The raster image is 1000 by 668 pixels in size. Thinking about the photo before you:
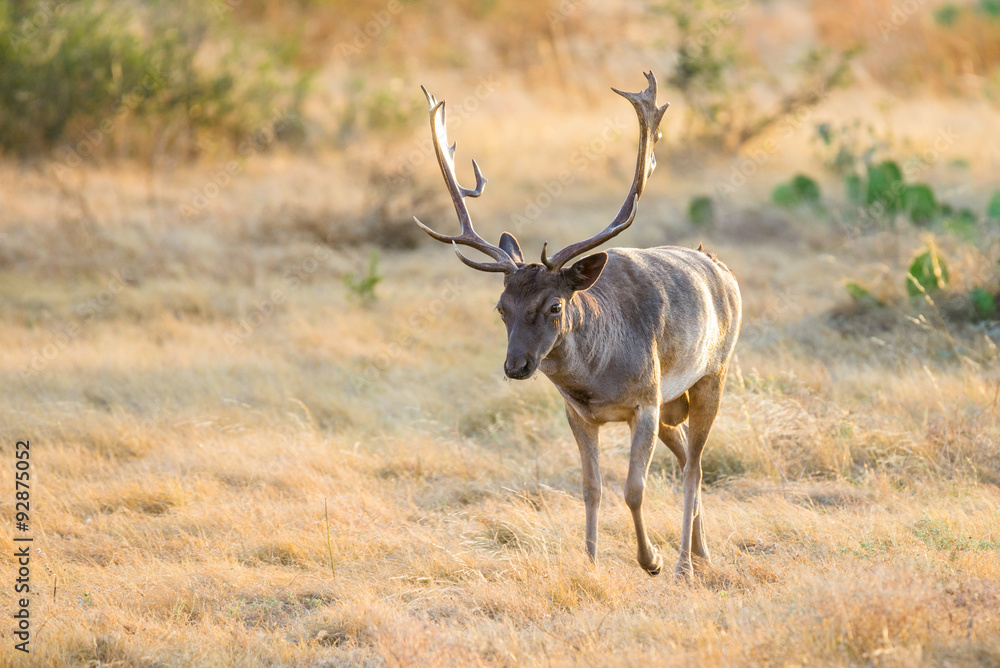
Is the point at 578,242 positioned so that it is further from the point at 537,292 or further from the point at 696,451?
the point at 696,451

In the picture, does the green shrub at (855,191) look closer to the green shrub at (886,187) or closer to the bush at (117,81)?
the green shrub at (886,187)

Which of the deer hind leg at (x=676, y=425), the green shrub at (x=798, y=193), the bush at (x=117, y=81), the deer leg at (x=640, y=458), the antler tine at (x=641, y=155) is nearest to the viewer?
the antler tine at (x=641, y=155)

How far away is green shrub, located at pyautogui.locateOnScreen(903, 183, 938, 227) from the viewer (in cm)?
1261

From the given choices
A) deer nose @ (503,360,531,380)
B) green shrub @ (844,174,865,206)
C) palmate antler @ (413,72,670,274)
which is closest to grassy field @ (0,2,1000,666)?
green shrub @ (844,174,865,206)

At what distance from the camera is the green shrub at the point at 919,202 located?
12609 millimetres

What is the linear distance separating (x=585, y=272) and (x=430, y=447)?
9.85ft

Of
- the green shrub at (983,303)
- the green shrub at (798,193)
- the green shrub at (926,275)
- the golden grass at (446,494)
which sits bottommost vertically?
the golden grass at (446,494)

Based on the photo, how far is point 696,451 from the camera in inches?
232

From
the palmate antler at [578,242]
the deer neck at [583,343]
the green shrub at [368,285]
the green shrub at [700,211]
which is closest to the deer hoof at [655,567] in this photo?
the deer neck at [583,343]

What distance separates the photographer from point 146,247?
12.9m

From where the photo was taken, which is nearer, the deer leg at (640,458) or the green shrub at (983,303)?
the deer leg at (640,458)

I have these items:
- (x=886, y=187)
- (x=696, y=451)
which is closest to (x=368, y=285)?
(x=696, y=451)

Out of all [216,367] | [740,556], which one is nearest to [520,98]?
[216,367]

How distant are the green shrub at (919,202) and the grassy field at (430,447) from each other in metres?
0.37
